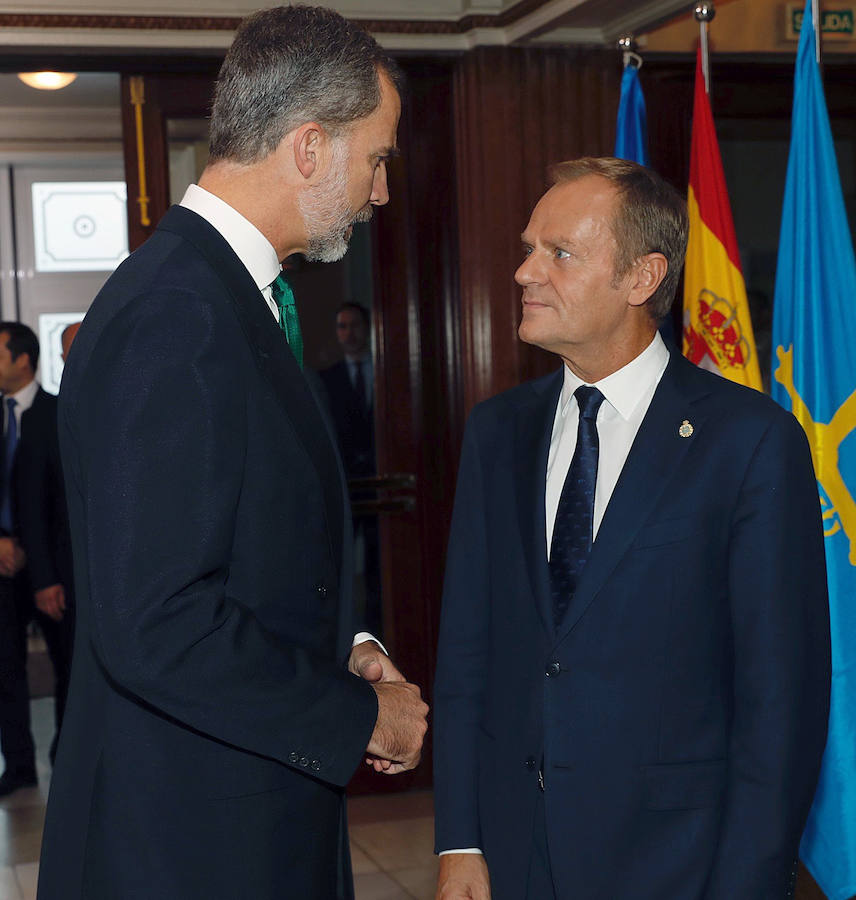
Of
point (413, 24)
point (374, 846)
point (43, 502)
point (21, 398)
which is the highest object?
point (413, 24)

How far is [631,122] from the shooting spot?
3.33m

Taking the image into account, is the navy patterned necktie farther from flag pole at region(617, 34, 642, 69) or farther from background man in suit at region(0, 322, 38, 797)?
background man in suit at region(0, 322, 38, 797)

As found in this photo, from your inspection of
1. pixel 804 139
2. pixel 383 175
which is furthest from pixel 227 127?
pixel 804 139

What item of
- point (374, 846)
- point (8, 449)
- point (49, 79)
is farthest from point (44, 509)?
point (374, 846)

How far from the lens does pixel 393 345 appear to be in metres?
4.34

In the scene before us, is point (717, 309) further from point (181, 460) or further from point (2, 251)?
point (2, 251)

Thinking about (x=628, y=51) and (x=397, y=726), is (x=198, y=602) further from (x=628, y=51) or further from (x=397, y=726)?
(x=628, y=51)

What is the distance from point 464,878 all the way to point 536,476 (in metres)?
0.59

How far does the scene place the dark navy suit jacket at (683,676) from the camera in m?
1.55

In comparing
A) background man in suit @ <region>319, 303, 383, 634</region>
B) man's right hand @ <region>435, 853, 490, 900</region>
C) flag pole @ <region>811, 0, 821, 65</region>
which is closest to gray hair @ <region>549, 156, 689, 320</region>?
man's right hand @ <region>435, 853, 490, 900</region>

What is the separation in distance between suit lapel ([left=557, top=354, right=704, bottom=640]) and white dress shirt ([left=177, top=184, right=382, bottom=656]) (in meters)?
0.55

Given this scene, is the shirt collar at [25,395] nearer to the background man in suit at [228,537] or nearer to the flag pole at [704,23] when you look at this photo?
the flag pole at [704,23]

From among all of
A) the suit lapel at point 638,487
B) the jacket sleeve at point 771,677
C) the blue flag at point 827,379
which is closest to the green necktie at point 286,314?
Answer: the suit lapel at point 638,487

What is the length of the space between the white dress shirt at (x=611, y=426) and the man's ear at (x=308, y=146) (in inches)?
23.1
